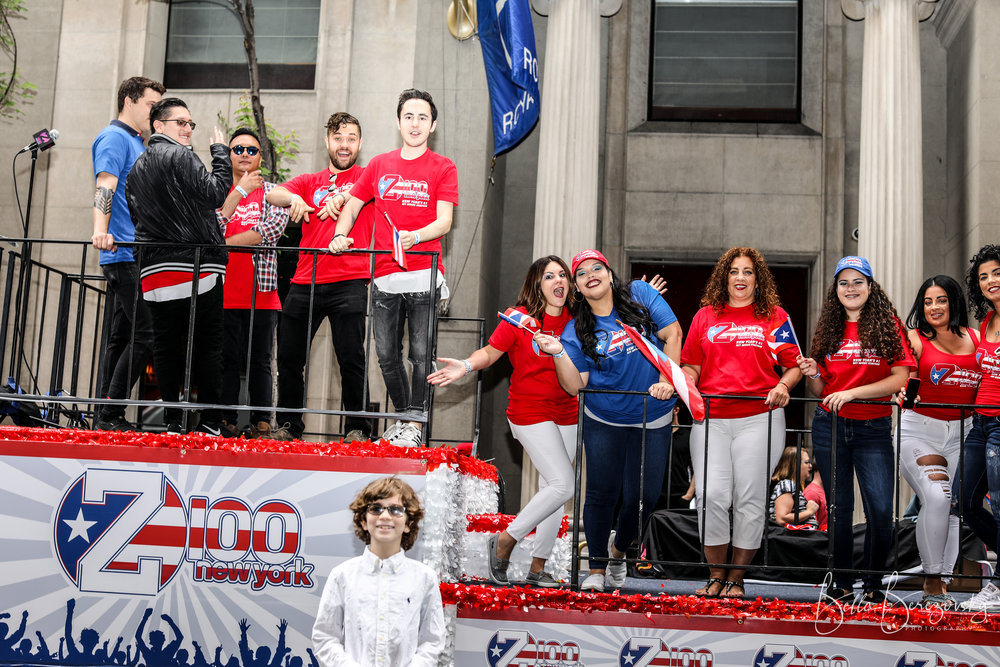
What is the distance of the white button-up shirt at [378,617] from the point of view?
4109 mm

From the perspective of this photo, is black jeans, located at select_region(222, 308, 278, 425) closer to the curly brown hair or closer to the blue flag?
the curly brown hair

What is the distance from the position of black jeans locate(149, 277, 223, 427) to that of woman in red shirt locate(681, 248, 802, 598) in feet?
9.56

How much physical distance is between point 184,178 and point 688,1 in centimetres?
A: 1027

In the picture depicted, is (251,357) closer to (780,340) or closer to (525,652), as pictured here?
(525,652)

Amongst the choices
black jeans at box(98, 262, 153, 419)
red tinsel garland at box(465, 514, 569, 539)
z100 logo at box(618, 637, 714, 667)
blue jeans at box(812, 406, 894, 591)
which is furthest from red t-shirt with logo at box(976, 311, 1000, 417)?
black jeans at box(98, 262, 153, 419)

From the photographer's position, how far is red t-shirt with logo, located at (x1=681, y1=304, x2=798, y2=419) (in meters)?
5.73

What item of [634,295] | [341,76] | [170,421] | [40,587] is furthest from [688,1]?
[40,587]

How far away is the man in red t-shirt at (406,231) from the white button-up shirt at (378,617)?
6.16 ft

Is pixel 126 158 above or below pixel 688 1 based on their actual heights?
below

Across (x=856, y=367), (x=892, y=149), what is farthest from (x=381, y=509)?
(x=892, y=149)

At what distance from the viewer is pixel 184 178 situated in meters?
6.19

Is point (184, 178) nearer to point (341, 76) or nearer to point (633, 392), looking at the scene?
point (633, 392)

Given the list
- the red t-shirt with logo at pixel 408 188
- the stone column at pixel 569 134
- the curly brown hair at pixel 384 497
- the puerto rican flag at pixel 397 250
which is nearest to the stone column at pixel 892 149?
the stone column at pixel 569 134

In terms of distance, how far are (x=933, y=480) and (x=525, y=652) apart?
102 inches
